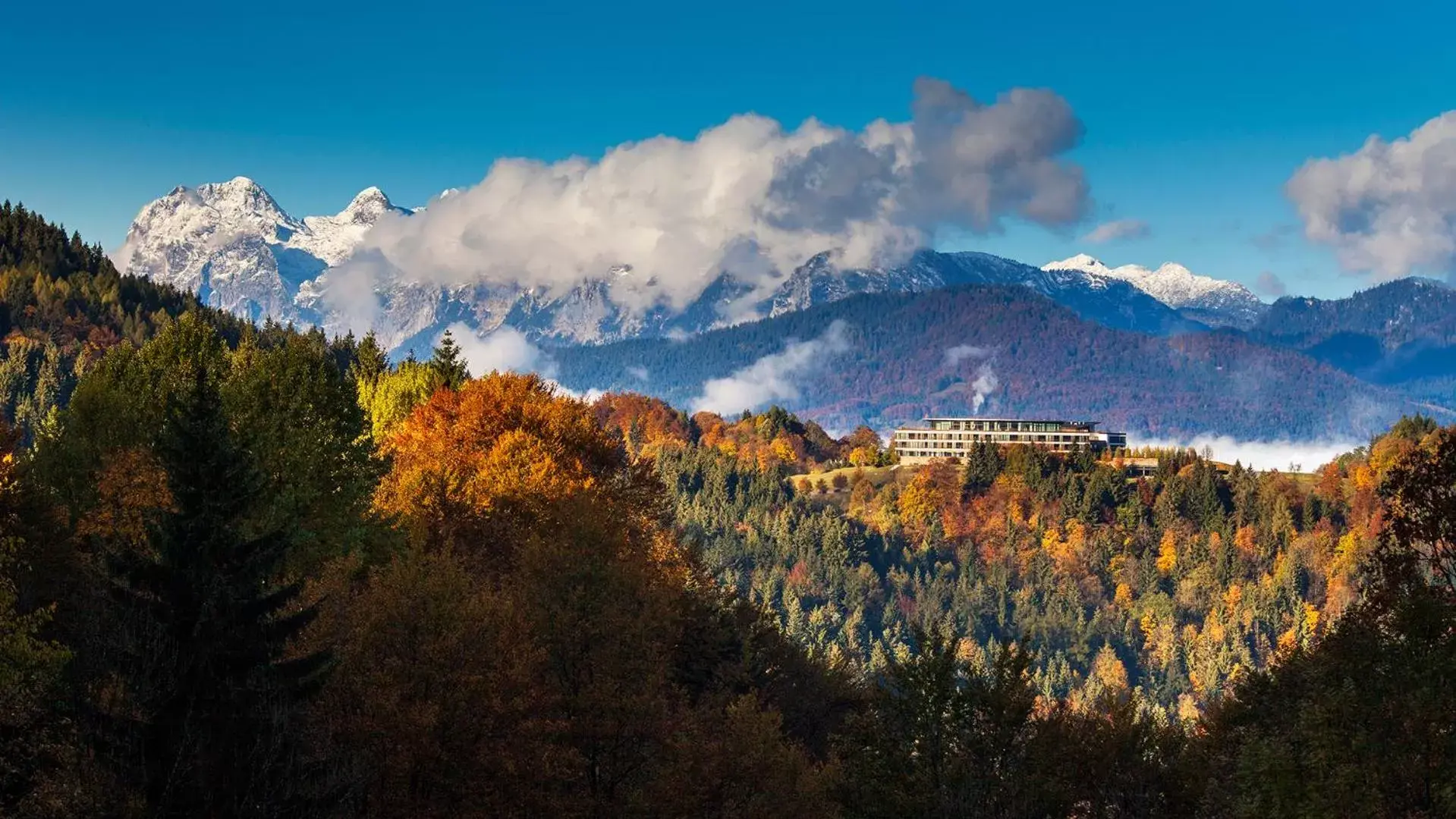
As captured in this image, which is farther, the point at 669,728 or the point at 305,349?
the point at 305,349

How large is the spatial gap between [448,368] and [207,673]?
92438mm

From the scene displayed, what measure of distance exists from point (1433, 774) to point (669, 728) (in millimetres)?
25571

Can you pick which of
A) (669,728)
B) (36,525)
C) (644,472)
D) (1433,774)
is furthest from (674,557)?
(1433,774)

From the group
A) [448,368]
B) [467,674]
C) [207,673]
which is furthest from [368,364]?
[207,673]

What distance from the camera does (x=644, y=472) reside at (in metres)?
92.6

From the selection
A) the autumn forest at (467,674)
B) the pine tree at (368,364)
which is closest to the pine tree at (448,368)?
the pine tree at (368,364)

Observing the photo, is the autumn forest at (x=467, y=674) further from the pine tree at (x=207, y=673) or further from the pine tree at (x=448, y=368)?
the pine tree at (x=448, y=368)

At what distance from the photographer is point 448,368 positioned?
12450cm

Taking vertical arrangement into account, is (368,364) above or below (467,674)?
above

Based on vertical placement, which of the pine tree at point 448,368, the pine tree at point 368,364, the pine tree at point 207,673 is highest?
the pine tree at point 368,364

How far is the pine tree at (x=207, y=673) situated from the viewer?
106ft

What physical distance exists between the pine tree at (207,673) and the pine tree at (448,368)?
81.7 m

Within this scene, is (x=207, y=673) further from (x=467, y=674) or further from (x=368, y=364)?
(x=368, y=364)

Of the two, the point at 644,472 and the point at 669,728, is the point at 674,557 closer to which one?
the point at 644,472
